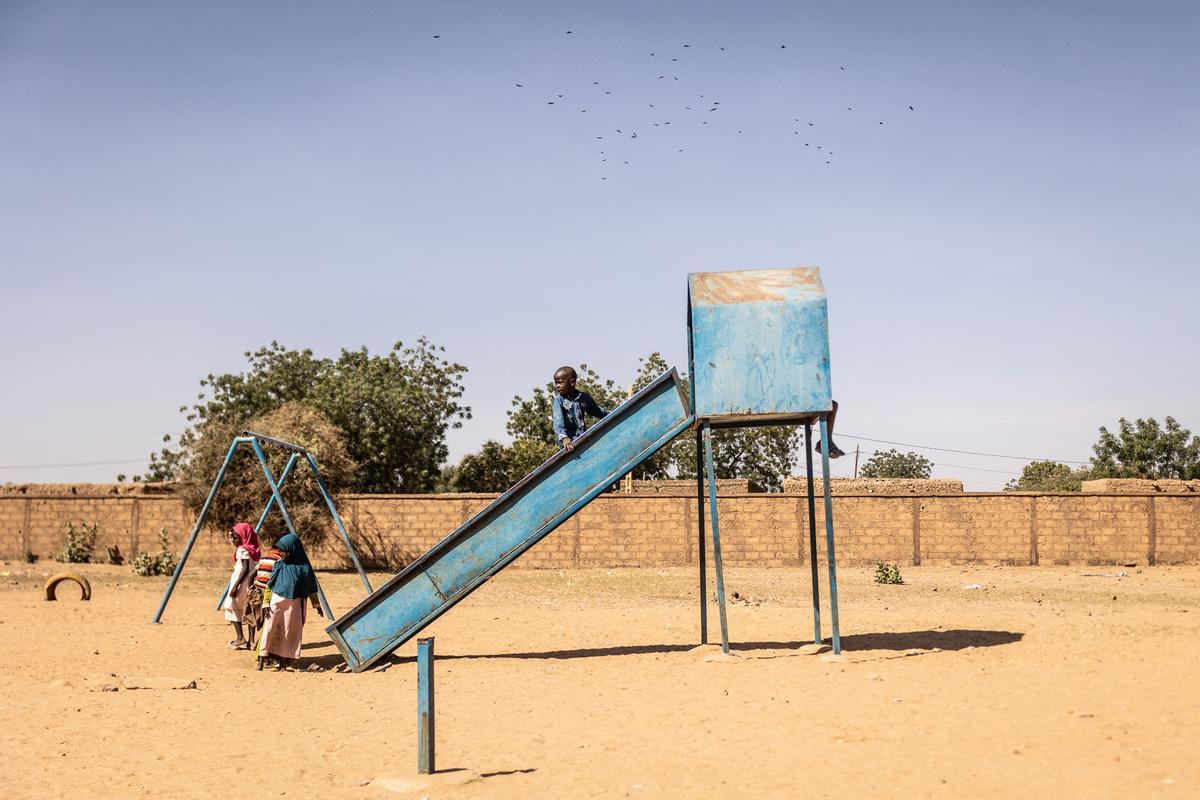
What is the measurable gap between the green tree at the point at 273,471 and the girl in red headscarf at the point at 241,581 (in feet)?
35.8

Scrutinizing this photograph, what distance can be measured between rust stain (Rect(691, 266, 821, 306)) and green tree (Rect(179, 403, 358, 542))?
48.8ft

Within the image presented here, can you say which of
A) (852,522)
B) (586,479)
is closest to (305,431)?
(852,522)

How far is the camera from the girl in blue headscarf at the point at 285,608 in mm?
10672

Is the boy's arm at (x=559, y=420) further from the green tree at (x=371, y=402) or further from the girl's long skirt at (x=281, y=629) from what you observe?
the green tree at (x=371, y=402)

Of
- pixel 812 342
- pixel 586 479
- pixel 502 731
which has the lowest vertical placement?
pixel 502 731

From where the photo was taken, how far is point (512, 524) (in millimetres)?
10383

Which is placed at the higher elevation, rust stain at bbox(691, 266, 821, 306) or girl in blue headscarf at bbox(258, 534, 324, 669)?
rust stain at bbox(691, 266, 821, 306)

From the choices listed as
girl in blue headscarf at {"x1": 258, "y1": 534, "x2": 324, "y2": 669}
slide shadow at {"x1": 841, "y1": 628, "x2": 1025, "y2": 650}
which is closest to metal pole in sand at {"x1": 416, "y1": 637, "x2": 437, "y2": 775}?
girl in blue headscarf at {"x1": 258, "y1": 534, "x2": 324, "y2": 669}

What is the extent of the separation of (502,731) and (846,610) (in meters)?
7.98

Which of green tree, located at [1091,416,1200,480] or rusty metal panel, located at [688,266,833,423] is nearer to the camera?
rusty metal panel, located at [688,266,833,423]

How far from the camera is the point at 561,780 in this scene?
20.5ft

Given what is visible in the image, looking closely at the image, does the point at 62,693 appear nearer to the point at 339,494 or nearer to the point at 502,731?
the point at 502,731

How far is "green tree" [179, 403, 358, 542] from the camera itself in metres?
23.1

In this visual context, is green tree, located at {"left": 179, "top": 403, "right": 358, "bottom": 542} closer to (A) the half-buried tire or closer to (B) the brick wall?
(B) the brick wall
